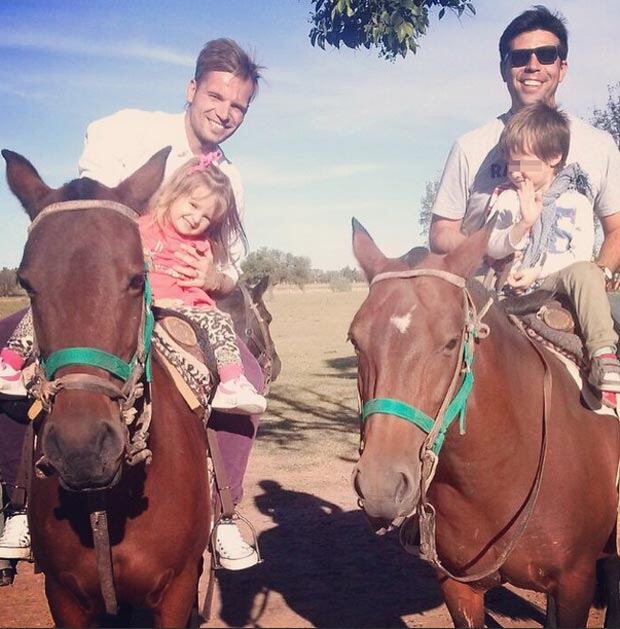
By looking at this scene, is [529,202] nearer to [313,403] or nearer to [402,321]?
[402,321]

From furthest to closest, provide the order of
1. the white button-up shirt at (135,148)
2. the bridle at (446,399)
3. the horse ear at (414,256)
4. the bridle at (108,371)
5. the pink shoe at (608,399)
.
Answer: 1. the white button-up shirt at (135,148)
2. the pink shoe at (608,399)
3. the horse ear at (414,256)
4. the bridle at (446,399)
5. the bridle at (108,371)

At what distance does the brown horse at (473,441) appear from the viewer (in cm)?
290

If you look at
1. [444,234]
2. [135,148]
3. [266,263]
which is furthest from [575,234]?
[266,263]

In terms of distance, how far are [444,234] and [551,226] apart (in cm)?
67

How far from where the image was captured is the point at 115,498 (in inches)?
123

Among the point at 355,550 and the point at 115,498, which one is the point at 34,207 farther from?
the point at 355,550

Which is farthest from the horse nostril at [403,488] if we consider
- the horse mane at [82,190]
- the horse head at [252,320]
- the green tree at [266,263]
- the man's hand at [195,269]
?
the green tree at [266,263]

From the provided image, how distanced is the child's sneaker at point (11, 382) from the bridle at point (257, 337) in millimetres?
3928

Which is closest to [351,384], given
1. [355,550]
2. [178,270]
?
[355,550]

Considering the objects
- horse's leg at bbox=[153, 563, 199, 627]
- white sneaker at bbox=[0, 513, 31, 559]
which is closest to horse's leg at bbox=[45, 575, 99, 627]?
horse's leg at bbox=[153, 563, 199, 627]

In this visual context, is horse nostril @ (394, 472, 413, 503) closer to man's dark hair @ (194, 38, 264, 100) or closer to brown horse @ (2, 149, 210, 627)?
brown horse @ (2, 149, 210, 627)

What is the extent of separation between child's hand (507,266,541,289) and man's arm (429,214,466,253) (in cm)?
39

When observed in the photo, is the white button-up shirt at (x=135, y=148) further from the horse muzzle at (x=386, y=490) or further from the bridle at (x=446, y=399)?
the horse muzzle at (x=386, y=490)

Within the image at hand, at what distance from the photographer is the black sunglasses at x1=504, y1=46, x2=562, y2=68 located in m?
4.81
